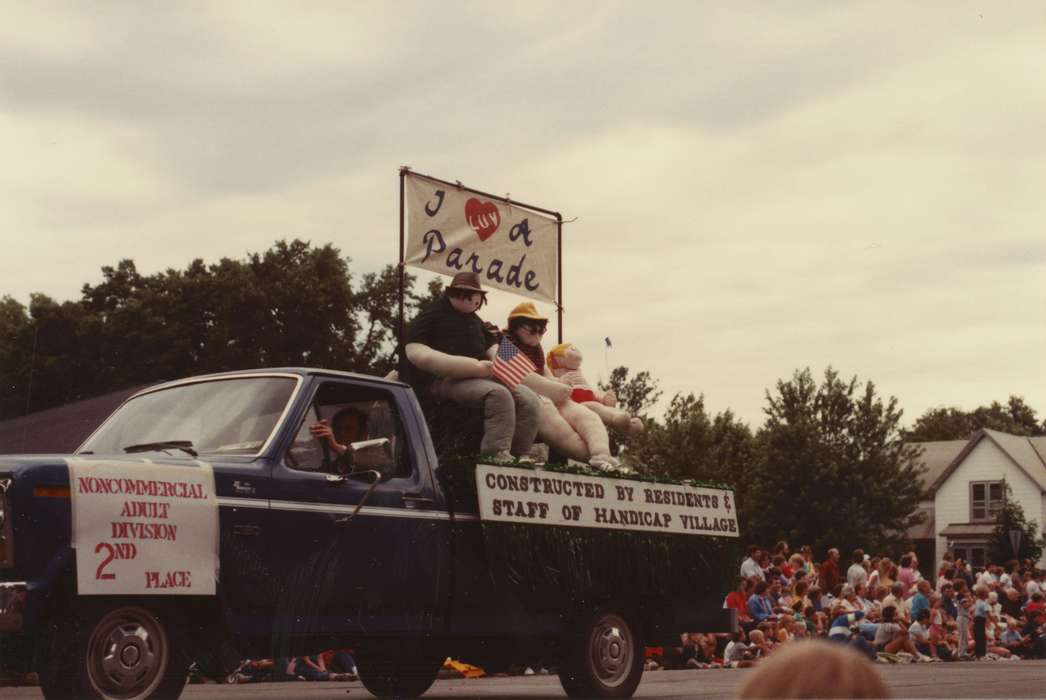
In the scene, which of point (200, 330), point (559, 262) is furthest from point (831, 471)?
point (559, 262)

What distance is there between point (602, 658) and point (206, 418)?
337cm

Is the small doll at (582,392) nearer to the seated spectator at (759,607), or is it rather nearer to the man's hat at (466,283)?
the man's hat at (466,283)

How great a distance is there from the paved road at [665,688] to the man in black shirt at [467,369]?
194 centimetres

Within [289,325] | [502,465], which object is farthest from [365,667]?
[289,325]

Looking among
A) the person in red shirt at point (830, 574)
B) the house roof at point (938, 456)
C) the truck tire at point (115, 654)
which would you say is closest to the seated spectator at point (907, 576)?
the person in red shirt at point (830, 574)

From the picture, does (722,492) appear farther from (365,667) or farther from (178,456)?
(178,456)

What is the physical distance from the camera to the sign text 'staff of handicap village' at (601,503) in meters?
9.91

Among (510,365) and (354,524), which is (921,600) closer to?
(510,365)

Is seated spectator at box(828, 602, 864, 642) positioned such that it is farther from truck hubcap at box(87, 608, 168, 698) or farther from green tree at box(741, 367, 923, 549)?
Result: green tree at box(741, 367, 923, 549)

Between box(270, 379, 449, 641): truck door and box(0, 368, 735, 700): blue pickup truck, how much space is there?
11 mm

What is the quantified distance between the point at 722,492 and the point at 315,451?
3.93 metres

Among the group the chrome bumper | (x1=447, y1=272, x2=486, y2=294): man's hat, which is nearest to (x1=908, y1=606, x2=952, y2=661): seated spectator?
(x1=447, y1=272, x2=486, y2=294): man's hat

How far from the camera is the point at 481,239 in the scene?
44.7 ft

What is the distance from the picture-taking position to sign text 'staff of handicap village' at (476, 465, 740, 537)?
9906 millimetres
